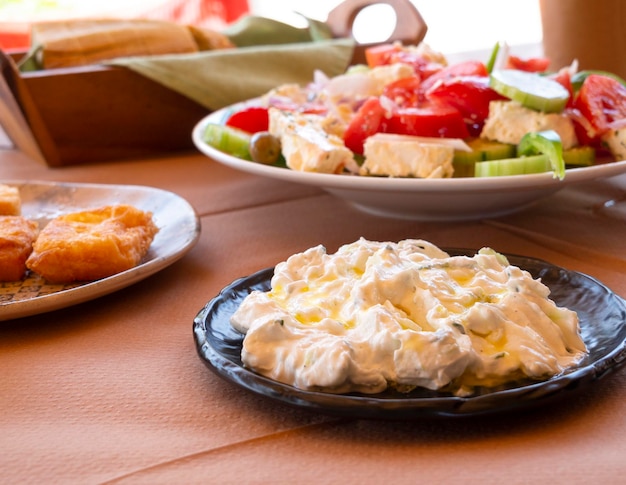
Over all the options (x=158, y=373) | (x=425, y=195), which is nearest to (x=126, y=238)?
(x=158, y=373)

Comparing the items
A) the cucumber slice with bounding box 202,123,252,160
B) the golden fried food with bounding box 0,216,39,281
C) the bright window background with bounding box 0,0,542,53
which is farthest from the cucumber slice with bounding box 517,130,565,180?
the bright window background with bounding box 0,0,542,53

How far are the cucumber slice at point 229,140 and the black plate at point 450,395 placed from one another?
555mm

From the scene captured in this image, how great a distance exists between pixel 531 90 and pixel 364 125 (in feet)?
0.89

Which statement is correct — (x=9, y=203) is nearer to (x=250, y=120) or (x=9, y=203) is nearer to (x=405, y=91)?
(x=250, y=120)

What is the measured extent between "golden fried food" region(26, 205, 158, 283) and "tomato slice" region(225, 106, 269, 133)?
44 centimetres

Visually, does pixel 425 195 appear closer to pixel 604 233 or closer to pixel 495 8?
pixel 604 233

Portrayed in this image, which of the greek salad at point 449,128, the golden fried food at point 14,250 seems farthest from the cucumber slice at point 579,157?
the golden fried food at point 14,250

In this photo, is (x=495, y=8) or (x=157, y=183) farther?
(x=495, y=8)

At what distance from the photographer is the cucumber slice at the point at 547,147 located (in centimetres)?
114

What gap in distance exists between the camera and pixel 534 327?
0.76 m

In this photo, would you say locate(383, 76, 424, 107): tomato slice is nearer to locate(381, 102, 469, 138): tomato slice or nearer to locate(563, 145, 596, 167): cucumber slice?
locate(381, 102, 469, 138): tomato slice

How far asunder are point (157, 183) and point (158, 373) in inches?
38.3

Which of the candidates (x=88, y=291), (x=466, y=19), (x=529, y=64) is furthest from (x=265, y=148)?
(x=466, y=19)

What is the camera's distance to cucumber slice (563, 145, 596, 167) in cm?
127
